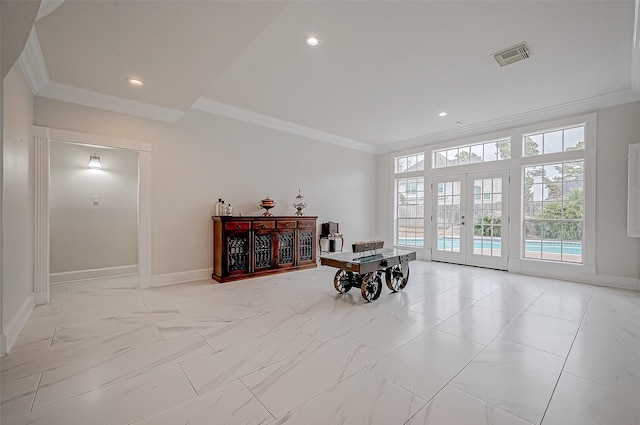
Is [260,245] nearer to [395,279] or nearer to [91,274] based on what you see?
[395,279]

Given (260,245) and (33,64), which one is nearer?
(33,64)

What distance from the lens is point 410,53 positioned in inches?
122

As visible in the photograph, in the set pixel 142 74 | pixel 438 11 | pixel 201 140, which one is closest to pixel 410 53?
pixel 438 11

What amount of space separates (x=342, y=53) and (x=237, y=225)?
2.85 meters

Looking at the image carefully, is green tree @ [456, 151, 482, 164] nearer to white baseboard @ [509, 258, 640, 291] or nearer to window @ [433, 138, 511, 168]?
window @ [433, 138, 511, 168]

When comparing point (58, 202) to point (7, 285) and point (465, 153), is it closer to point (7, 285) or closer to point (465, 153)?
point (7, 285)

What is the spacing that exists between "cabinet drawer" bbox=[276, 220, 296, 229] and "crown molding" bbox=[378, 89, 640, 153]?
3.62 metres

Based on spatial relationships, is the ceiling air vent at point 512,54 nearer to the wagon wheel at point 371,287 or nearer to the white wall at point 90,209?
the wagon wheel at point 371,287

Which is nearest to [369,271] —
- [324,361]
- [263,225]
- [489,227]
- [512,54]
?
[324,361]

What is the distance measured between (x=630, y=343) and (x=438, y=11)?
3.34 m

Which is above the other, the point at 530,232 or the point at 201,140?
the point at 201,140

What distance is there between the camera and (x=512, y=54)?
10.2 ft

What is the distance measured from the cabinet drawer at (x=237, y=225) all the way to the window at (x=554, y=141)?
17.2 feet

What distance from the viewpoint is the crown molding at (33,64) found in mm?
2594
